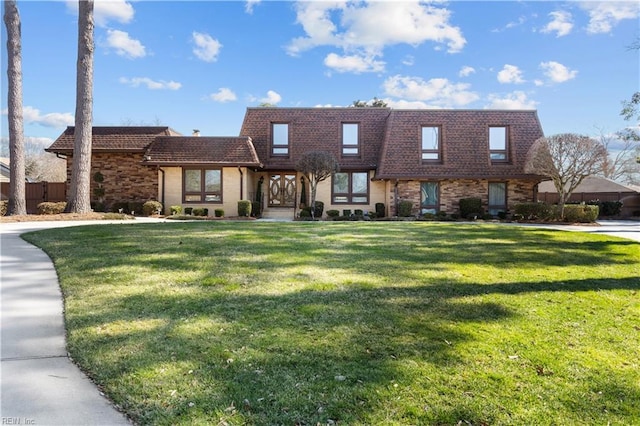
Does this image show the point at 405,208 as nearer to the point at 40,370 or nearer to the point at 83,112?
the point at 83,112

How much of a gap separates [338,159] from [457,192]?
6.31 m

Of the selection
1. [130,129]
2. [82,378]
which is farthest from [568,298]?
[130,129]

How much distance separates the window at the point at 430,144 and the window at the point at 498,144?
2689 millimetres

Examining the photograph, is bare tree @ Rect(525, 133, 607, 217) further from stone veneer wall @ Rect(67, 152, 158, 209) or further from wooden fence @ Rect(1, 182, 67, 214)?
wooden fence @ Rect(1, 182, 67, 214)

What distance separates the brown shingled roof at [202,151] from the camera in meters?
18.8

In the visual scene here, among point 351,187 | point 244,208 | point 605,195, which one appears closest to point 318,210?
point 351,187

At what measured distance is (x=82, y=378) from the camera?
8.62 feet

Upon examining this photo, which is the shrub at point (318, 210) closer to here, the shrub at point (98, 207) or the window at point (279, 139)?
the window at point (279, 139)

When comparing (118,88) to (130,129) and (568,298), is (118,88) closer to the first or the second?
(130,129)

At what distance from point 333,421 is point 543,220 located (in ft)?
56.4

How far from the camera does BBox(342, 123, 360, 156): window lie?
2067cm

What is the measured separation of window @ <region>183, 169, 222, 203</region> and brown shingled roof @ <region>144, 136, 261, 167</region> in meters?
0.78

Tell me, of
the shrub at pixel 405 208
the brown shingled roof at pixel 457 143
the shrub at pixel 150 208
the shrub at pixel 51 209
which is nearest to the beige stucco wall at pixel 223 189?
the shrub at pixel 150 208

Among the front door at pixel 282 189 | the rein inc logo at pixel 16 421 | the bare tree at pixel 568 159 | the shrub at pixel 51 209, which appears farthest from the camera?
the front door at pixel 282 189
